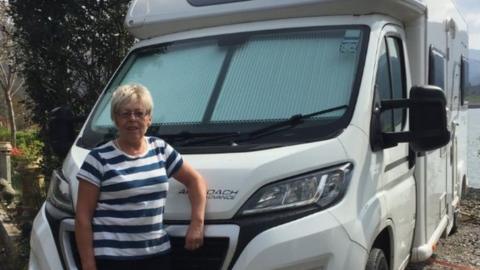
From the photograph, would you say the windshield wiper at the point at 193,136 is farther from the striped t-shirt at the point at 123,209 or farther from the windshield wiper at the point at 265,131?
the striped t-shirt at the point at 123,209

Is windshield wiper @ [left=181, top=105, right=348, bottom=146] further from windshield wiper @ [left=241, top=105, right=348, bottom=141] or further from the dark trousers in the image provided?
the dark trousers

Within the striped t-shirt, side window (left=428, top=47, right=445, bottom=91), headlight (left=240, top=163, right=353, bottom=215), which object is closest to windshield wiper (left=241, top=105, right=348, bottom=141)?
headlight (left=240, top=163, right=353, bottom=215)

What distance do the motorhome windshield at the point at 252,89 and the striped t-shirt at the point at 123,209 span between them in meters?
0.54

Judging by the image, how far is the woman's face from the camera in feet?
9.97

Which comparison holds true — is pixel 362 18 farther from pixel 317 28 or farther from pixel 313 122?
pixel 313 122

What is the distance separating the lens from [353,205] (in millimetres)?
3180

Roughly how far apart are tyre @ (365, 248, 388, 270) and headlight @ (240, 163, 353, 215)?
550 millimetres

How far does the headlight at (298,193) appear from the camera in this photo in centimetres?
305

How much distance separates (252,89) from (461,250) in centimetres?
452

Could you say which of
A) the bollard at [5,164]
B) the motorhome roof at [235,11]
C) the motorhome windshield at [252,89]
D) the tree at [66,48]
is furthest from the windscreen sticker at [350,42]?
the bollard at [5,164]

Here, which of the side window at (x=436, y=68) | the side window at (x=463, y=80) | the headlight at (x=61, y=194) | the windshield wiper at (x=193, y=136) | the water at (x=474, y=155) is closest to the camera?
the headlight at (x=61, y=194)

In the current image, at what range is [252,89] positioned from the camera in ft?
12.5

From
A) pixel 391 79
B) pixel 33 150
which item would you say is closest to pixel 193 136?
pixel 391 79

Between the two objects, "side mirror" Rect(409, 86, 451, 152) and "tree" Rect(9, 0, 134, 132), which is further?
"tree" Rect(9, 0, 134, 132)
